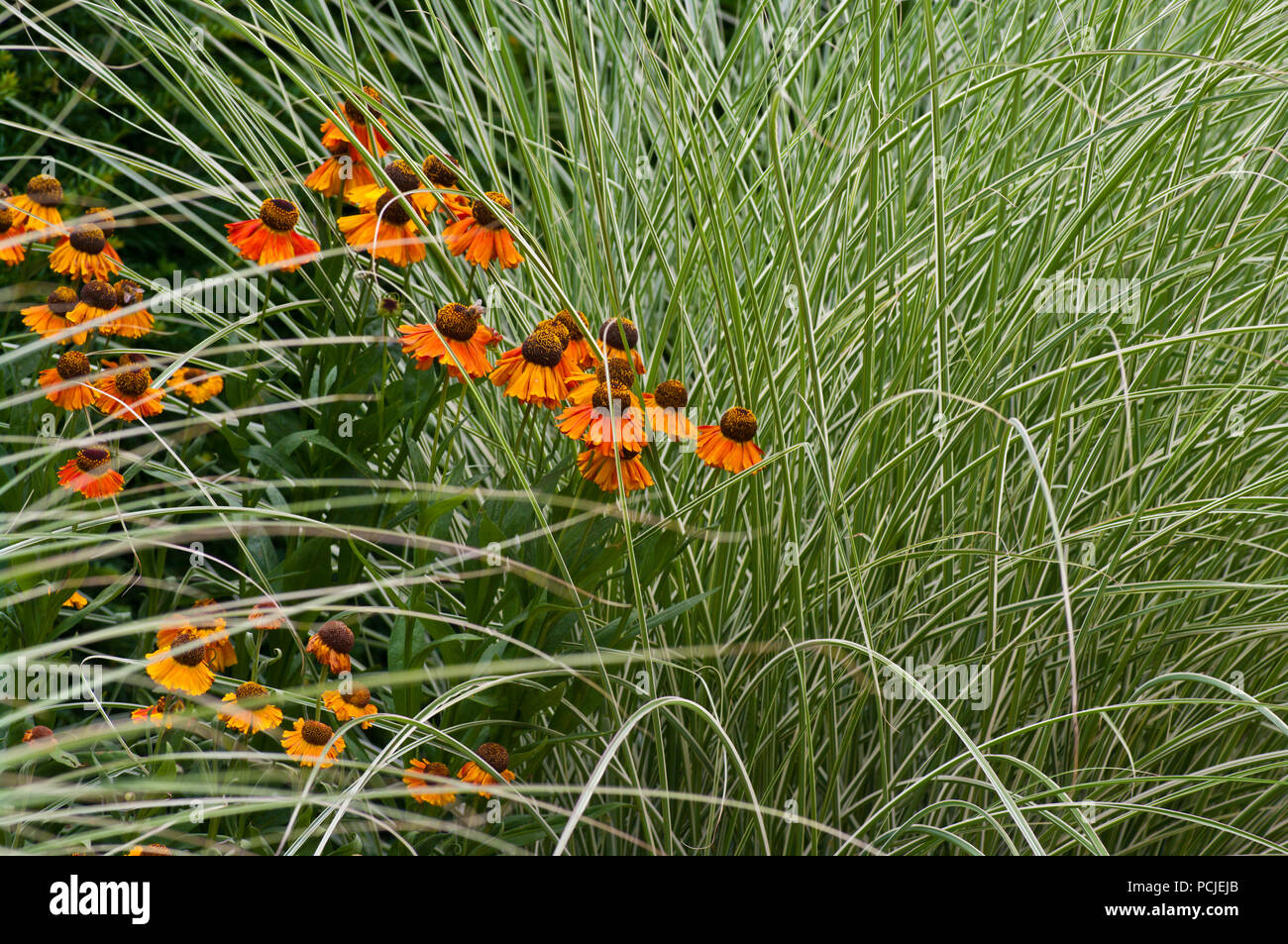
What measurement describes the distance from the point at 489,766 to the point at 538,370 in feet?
1.21

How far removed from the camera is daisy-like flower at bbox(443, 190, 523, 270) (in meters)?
1.03

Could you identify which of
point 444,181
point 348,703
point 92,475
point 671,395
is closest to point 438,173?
point 444,181

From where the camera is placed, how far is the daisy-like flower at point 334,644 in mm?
888

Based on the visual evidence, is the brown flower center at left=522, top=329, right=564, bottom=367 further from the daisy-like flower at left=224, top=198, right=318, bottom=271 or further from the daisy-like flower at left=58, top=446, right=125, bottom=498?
the daisy-like flower at left=58, top=446, right=125, bottom=498

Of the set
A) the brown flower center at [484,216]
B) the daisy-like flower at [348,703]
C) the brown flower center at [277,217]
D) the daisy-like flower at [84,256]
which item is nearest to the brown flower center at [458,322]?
the brown flower center at [484,216]

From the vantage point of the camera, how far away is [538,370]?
939 mm

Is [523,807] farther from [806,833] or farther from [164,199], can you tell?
[164,199]

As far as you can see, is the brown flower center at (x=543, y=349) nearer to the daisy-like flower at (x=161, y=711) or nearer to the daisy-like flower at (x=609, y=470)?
the daisy-like flower at (x=609, y=470)

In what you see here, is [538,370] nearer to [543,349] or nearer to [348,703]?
[543,349]

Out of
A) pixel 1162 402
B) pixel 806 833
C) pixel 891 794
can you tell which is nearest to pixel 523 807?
pixel 806 833
